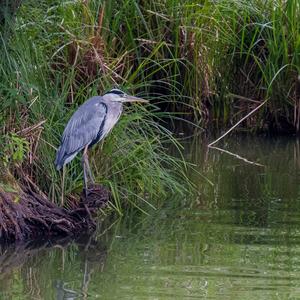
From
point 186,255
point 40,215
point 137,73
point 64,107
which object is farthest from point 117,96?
point 137,73

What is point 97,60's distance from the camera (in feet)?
31.9

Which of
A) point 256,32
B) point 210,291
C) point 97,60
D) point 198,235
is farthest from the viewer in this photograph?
point 256,32

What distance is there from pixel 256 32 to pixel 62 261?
19.9 ft

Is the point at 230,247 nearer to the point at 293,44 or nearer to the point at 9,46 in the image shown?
the point at 9,46

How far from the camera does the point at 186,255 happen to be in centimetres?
760

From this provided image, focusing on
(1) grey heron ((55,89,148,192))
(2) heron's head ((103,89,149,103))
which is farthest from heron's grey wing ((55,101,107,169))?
(2) heron's head ((103,89,149,103))

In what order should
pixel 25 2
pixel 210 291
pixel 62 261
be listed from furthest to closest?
pixel 25 2 < pixel 62 261 < pixel 210 291

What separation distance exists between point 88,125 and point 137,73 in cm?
262

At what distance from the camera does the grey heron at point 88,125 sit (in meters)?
8.48

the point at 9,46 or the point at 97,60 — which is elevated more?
the point at 9,46

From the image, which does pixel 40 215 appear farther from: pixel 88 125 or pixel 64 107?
pixel 64 107

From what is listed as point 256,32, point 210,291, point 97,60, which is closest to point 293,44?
point 256,32

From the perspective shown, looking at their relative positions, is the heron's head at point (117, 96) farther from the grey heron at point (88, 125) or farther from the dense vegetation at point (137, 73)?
the dense vegetation at point (137, 73)

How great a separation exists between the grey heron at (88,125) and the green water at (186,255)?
23.7 inches
